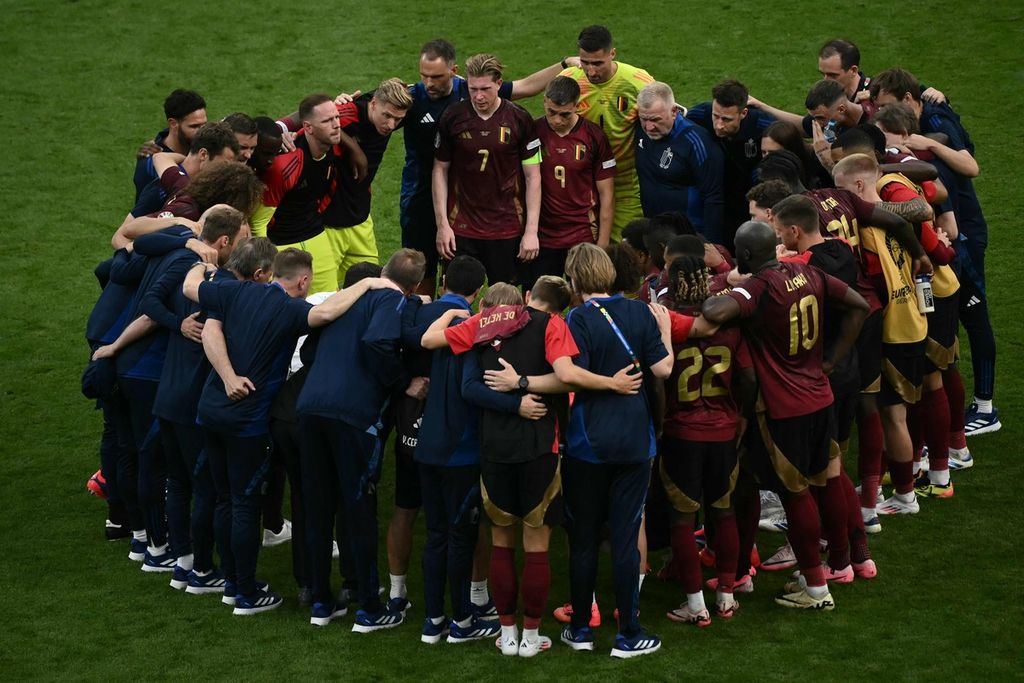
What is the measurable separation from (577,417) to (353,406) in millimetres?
1056

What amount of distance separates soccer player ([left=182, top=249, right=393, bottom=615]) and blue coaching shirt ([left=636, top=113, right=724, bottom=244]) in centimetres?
294

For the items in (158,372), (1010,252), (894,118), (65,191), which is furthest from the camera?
(65,191)

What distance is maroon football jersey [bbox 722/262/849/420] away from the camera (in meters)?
6.48

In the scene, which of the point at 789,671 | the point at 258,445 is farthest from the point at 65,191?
the point at 789,671

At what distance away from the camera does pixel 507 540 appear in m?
6.36

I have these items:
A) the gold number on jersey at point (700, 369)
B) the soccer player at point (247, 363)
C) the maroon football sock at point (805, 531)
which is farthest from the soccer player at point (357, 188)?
the maroon football sock at point (805, 531)

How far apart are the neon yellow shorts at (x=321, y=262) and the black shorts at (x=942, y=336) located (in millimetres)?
3846

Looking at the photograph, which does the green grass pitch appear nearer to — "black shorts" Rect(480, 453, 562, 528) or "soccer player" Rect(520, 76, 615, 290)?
"black shorts" Rect(480, 453, 562, 528)

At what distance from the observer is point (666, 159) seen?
29.2ft

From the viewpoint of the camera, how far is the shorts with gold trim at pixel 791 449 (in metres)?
6.67

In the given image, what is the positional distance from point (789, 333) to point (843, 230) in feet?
3.33

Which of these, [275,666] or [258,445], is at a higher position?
[258,445]

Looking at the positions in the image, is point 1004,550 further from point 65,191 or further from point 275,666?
point 65,191

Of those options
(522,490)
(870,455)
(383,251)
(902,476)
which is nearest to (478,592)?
(522,490)
